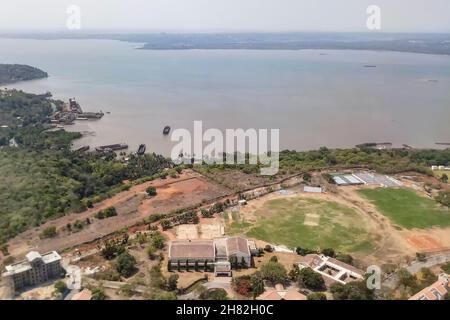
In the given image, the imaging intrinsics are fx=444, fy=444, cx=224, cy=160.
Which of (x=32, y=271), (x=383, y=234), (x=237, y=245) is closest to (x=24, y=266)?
(x=32, y=271)

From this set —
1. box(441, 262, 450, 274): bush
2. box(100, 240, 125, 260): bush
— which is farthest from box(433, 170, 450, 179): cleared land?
box(100, 240, 125, 260): bush

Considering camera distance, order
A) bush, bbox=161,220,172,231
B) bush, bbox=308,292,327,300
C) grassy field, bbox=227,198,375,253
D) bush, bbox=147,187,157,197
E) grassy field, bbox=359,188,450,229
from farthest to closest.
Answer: bush, bbox=147,187,157,197, grassy field, bbox=359,188,450,229, bush, bbox=161,220,172,231, grassy field, bbox=227,198,375,253, bush, bbox=308,292,327,300

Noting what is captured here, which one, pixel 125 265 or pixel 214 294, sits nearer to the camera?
pixel 214 294

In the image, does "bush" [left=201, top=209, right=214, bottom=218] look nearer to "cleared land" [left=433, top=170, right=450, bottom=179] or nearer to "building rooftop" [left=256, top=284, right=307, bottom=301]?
"building rooftop" [left=256, top=284, right=307, bottom=301]

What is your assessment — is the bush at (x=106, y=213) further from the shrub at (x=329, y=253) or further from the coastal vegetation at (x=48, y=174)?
the shrub at (x=329, y=253)

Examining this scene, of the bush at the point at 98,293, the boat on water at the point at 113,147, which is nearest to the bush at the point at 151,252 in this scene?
the bush at the point at 98,293

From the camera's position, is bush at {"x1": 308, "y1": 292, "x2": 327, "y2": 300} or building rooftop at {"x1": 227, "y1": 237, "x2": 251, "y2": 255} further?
building rooftop at {"x1": 227, "y1": 237, "x2": 251, "y2": 255}

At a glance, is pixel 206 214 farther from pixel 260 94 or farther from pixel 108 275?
pixel 260 94
